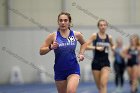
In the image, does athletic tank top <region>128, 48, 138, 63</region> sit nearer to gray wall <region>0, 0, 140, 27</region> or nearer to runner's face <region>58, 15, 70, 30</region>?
gray wall <region>0, 0, 140, 27</region>

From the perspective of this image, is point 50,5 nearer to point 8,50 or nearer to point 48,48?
point 8,50

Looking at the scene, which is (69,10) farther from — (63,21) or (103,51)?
(63,21)

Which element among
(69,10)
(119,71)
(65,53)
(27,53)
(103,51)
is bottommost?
(119,71)

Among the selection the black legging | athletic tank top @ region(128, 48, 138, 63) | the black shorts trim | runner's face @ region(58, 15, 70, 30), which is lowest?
the black legging

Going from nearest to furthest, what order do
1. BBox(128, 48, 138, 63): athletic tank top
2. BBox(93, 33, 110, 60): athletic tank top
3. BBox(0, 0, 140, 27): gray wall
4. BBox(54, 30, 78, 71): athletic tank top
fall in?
BBox(54, 30, 78, 71): athletic tank top, BBox(93, 33, 110, 60): athletic tank top, BBox(128, 48, 138, 63): athletic tank top, BBox(0, 0, 140, 27): gray wall

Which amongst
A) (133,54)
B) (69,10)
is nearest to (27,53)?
(69,10)

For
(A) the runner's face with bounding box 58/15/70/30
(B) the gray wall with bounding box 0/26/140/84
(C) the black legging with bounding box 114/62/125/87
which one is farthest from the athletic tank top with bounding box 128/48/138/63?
(A) the runner's face with bounding box 58/15/70/30

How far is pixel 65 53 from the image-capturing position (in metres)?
9.10

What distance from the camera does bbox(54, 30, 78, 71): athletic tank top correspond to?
9.05m

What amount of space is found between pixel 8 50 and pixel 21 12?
6.87 feet

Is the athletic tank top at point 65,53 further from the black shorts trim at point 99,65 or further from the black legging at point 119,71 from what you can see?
the black legging at point 119,71

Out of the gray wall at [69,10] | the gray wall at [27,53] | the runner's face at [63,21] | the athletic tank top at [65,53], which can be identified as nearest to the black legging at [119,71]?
the gray wall at [27,53]

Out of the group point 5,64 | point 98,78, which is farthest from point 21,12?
point 98,78

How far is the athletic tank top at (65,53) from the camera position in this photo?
29.7 feet
